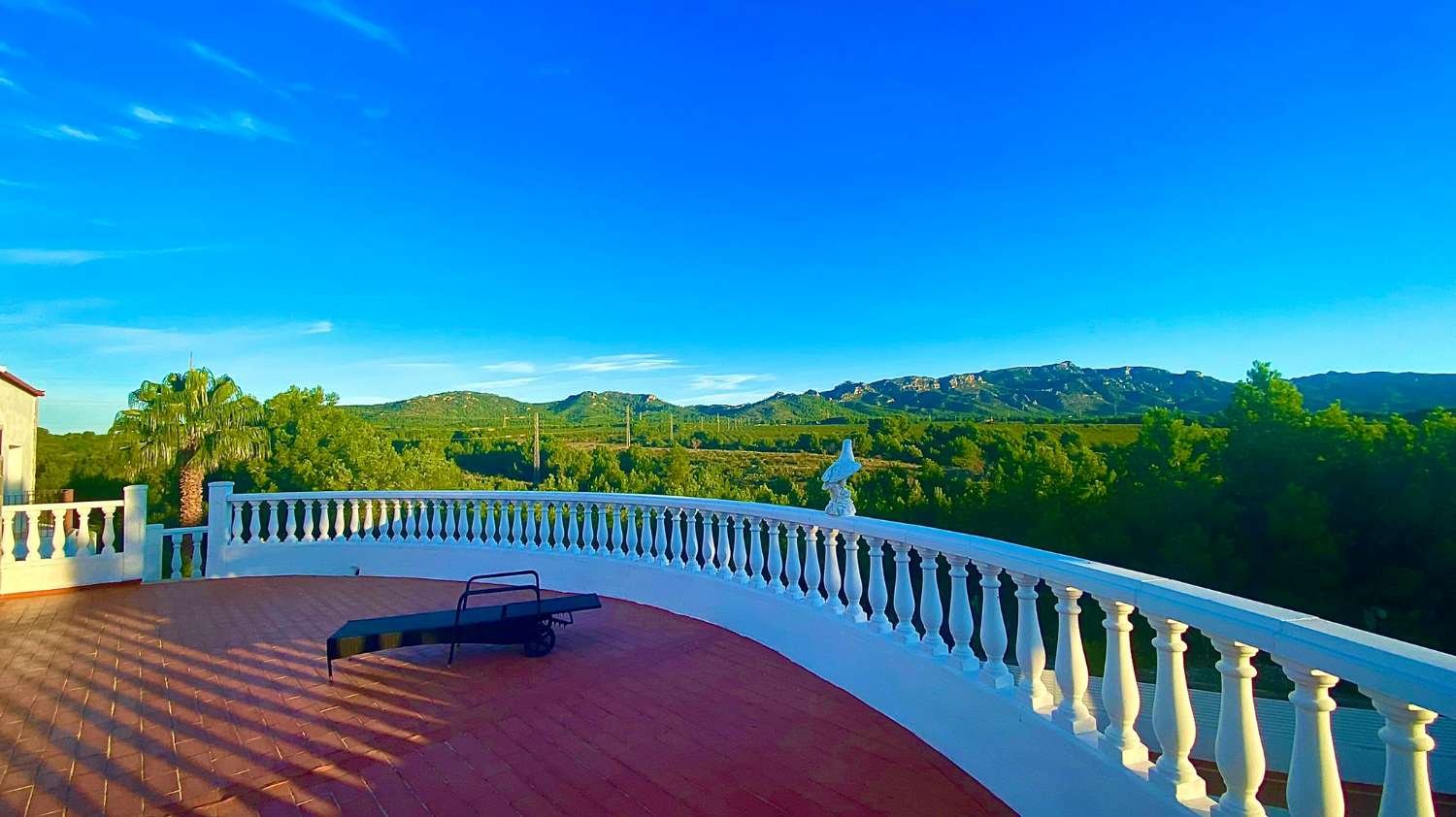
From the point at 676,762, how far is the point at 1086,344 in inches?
1959

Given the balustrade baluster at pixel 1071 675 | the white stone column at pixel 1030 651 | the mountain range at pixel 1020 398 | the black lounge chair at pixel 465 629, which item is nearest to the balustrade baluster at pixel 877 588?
the white stone column at pixel 1030 651

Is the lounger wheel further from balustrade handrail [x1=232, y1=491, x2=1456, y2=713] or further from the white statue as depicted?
balustrade handrail [x1=232, y1=491, x2=1456, y2=713]

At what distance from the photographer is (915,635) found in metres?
3.78

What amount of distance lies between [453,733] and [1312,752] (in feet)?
12.1

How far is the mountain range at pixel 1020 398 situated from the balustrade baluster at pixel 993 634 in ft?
81.9

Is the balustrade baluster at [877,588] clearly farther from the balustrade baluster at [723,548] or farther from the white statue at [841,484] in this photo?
the balustrade baluster at [723,548]

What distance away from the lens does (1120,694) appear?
7.68 feet

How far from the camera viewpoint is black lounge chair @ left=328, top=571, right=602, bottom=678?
15.2 feet

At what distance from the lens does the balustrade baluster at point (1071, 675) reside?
2.56 m

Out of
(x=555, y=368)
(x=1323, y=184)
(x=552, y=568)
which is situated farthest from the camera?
(x=555, y=368)

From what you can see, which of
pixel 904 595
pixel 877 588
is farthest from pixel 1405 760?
pixel 877 588

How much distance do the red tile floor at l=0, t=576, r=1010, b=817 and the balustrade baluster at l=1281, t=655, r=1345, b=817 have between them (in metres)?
1.45

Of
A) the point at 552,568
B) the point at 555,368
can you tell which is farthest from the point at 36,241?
the point at 555,368

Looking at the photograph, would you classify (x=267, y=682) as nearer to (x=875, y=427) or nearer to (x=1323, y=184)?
(x=1323, y=184)
